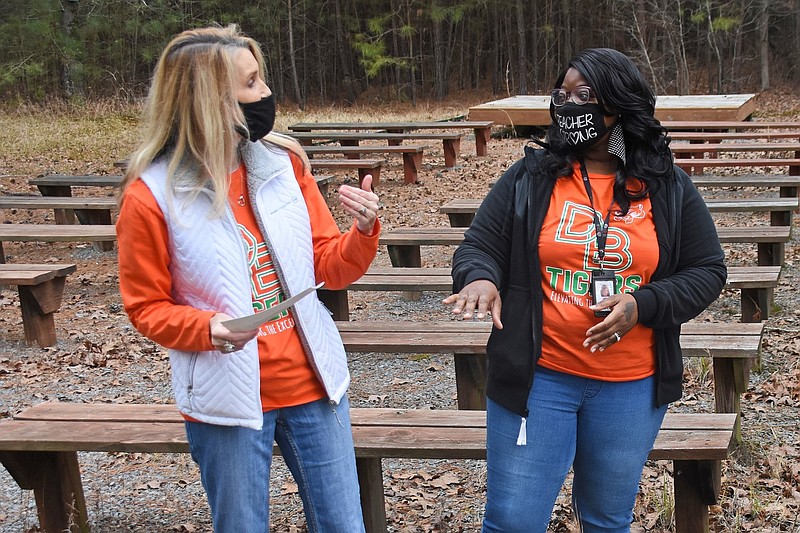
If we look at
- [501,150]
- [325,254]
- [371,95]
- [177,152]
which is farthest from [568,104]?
[371,95]

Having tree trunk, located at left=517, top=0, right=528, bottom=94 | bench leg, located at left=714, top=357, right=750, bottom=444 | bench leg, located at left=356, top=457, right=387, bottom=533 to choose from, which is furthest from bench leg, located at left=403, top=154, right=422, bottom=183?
tree trunk, located at left=517, top=0, right=528, bottom=94

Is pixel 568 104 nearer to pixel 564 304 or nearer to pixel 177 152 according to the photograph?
pixel 564 304

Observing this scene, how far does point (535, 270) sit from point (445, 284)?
3.32 metres

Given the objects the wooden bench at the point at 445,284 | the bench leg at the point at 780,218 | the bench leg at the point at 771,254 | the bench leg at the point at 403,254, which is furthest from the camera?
the bench leg at the point at 780,218

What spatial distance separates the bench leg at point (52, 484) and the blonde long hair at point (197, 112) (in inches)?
67.6

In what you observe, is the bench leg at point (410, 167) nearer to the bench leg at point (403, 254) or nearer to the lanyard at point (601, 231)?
the bench leg at point (403, 254)

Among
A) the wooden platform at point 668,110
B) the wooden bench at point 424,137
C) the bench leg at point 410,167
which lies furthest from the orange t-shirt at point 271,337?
the wooden platform at point 668,110

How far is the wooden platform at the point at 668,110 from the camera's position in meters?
15.4

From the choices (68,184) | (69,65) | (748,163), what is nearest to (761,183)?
(748,163)

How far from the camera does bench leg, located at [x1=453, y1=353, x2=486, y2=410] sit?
15.4 ft

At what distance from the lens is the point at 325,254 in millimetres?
2541

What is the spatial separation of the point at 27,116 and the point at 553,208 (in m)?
20.3

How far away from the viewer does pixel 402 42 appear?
35.4m

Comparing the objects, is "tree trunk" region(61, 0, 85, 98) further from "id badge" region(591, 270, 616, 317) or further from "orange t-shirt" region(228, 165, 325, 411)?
"id badge" region(591, 270, 616, 317)
